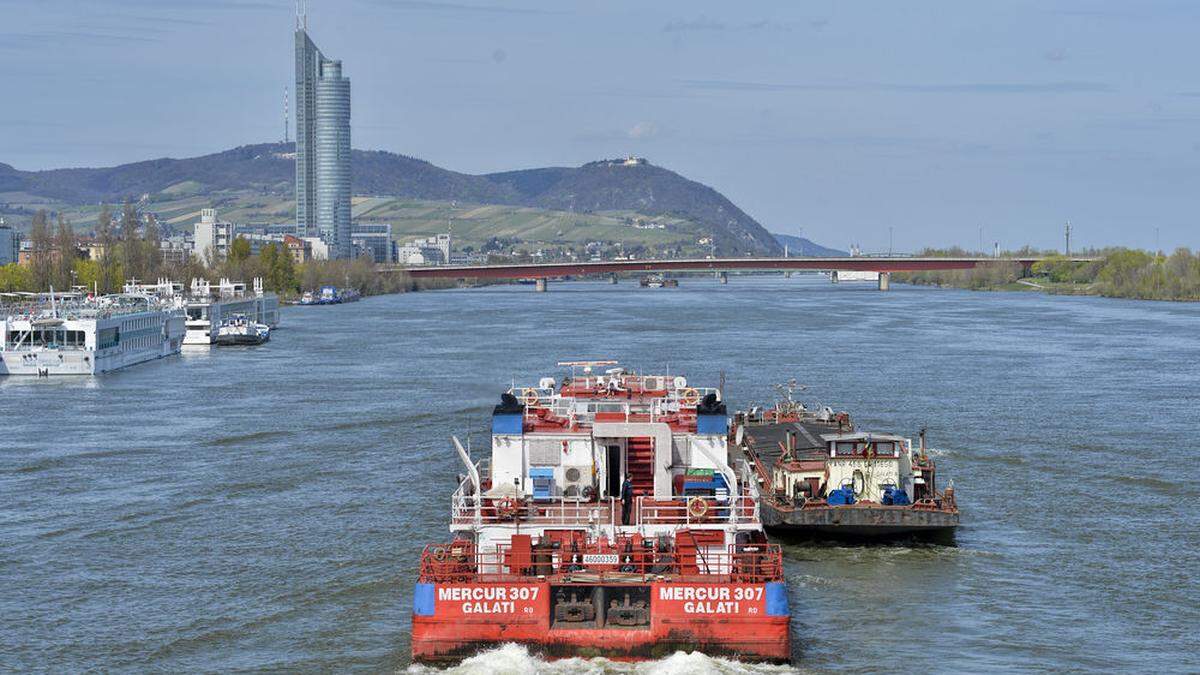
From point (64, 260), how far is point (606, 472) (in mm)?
98972

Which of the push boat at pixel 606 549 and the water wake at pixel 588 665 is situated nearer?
the water wake at pixel 588 665

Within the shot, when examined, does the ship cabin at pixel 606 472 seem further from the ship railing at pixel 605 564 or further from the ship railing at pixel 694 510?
the ship railing at pixel 605 564

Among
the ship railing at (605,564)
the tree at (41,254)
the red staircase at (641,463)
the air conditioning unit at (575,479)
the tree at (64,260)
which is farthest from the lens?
the tree at (64,260)

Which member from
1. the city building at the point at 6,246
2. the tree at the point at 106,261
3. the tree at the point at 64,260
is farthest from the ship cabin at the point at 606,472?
the city building at the point at 6,246

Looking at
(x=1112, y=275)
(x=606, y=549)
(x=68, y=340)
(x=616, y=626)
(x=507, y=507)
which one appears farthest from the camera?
(x=1112, y=275)

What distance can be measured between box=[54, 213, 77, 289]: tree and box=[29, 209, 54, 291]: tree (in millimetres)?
724

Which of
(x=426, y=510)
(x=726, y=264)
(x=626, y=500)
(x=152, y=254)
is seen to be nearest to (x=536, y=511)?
(x=626, y=500)

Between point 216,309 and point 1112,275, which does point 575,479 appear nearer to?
point 216,309

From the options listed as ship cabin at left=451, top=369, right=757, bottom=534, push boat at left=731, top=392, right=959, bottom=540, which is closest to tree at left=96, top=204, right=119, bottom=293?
push boat at left=731, top=392, right=959, bottom=540

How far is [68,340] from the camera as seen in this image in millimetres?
69250

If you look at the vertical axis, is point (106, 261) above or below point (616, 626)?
above

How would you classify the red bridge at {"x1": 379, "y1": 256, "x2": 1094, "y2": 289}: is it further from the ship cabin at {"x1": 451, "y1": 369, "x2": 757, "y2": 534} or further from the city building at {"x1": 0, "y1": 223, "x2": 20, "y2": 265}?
the ship cabin at {"x1": 451, "y1": 369, "x2": 757, "y2": 534}

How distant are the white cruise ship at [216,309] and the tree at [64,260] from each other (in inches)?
410

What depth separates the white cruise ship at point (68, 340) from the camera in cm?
6781
